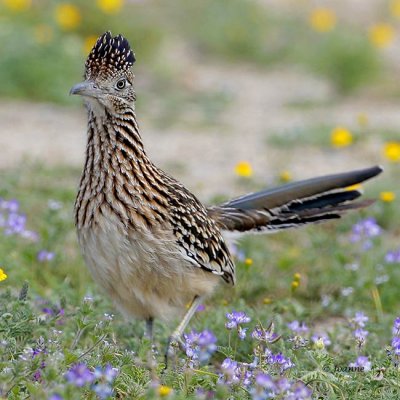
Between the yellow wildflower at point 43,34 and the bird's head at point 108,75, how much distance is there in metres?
5.21

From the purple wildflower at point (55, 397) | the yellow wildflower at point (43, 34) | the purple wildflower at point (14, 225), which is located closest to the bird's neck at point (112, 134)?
the purple wildflower at point (14, 225)

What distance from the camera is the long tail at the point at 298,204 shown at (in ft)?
19.3

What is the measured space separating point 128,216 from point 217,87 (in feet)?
21.1

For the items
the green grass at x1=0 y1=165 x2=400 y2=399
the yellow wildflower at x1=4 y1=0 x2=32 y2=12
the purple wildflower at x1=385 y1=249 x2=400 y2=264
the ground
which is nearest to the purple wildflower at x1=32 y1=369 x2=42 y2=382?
the green grass at x1=0 y1=165 x2=400 y2=399

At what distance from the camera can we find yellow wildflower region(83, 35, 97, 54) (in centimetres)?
1058

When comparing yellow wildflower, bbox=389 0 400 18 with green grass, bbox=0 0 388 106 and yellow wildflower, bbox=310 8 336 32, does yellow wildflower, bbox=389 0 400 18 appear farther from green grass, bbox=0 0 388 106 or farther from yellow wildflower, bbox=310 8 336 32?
yellow wildflower, bbox=310 8 336 32

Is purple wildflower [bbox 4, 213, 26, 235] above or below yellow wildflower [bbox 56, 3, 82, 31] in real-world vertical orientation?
below

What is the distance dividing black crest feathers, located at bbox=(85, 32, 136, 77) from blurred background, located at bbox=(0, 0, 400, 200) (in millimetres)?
2464

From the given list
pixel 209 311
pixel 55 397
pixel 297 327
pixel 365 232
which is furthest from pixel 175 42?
pixel 55 397

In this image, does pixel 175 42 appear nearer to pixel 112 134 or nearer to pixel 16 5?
pixel 16 5

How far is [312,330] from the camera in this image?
17.8ft

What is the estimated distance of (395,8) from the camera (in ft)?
46.5

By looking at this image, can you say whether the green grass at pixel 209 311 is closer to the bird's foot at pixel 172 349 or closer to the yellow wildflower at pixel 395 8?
the bird's foot at pixel 172 349

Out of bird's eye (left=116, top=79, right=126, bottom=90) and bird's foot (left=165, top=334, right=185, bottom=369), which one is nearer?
bird's foot (left=165, top=334, right=185, bottom=369)
